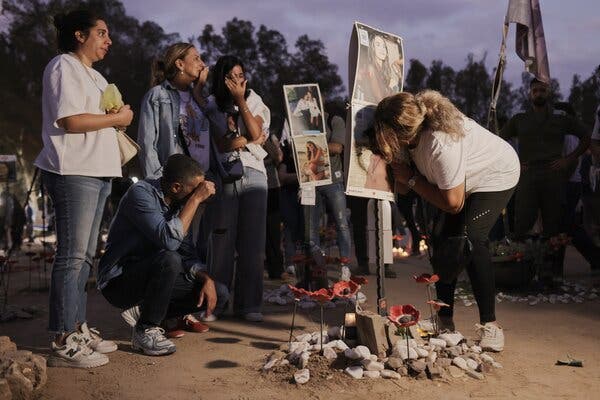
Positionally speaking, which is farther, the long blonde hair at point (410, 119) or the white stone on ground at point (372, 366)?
the long blonde hair at point (410, 119)

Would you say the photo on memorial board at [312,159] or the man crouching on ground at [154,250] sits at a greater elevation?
the photo on memorial board at [312,159]

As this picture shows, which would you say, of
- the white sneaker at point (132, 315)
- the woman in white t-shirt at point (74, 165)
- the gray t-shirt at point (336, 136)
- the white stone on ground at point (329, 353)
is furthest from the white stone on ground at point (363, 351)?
the gray t-shirt at point (336, 136)

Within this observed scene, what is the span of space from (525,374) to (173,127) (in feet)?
9.25

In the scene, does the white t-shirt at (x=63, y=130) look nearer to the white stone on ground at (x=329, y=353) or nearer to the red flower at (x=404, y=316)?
the white stone on ground at (x=329, y=353)

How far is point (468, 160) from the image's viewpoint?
12.7ft

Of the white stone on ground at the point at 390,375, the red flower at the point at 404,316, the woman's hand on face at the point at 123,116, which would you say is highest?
the woman's hand on face at the point at 123,116

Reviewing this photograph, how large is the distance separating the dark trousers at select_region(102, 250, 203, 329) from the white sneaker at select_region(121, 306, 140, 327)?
17 cm

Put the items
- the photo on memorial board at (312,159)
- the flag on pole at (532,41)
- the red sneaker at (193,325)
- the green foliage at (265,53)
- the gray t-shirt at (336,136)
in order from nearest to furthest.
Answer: the red sneaker at (193,325) < the photo on memorial board at (312,159) < the flag on pole at (532,41) < the gray t-shirt at (336,136) < the green foliage at (265,53)

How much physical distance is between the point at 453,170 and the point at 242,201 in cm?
184

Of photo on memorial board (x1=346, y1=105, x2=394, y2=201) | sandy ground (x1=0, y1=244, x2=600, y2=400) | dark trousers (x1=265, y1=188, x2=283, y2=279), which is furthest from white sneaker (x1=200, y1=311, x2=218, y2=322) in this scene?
dark trousers (x1=265, y1=188, x2=283, y2=279)

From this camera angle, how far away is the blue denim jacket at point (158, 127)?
448 cm

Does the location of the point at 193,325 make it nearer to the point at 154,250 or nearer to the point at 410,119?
the point at 154,250

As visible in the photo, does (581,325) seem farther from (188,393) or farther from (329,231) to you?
(329,231)

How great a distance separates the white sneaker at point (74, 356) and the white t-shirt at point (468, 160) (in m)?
2.28
